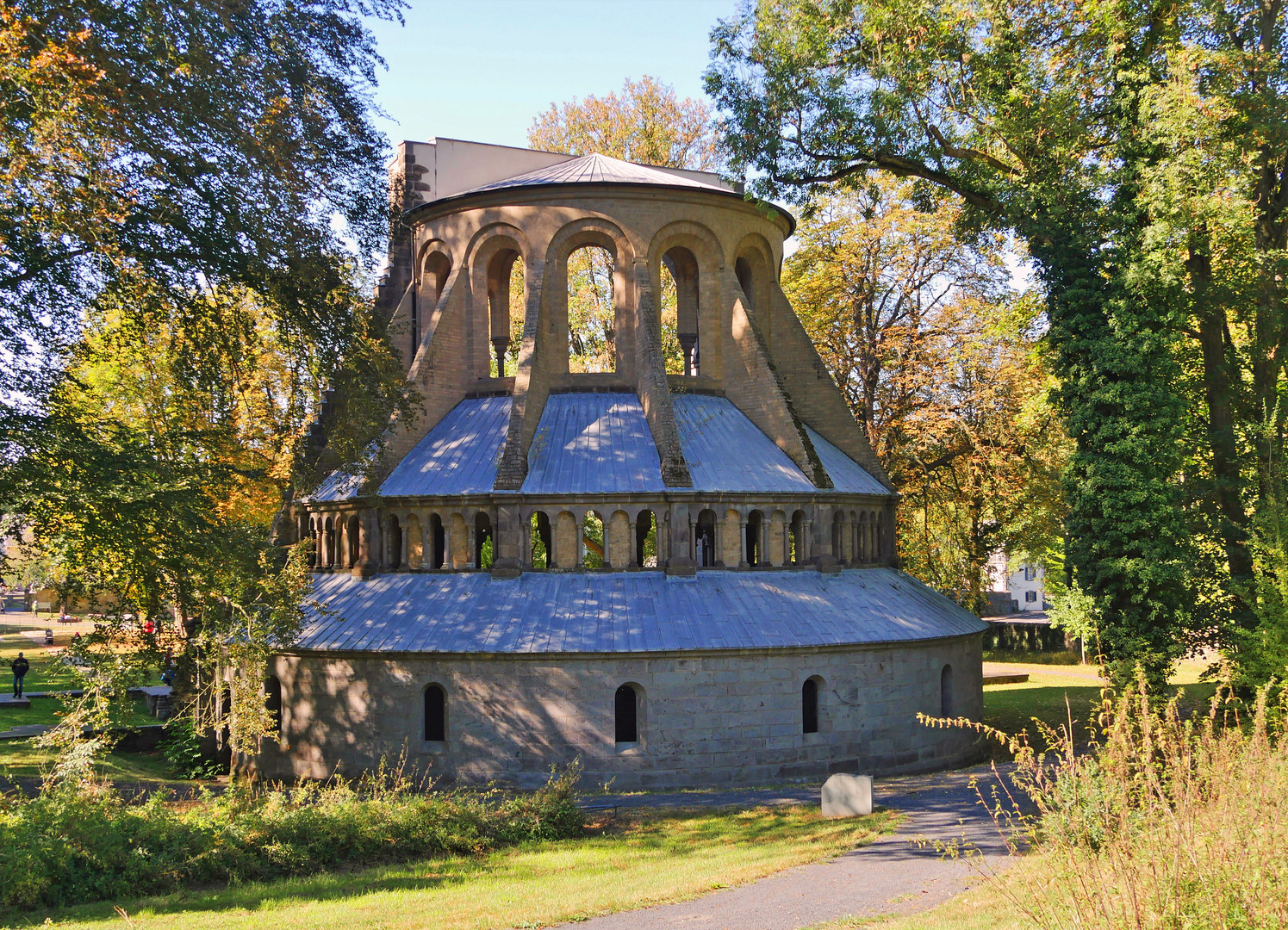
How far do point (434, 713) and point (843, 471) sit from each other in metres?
12.7

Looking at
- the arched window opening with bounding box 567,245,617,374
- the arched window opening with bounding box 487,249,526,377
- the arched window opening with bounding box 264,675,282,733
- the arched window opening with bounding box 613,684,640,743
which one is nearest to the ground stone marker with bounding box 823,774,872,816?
the arched window opening with bounding box 613,684,640,743

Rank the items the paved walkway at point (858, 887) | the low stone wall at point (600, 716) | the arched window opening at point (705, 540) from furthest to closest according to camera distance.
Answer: the arched window opening at point (705, 540)
the low stone wall at point (600, 716)
the paved walkway at point (858, 887)

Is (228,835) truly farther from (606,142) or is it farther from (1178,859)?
(606,142)

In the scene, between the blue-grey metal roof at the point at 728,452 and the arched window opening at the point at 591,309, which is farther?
the arched window opening at the point at 591,309

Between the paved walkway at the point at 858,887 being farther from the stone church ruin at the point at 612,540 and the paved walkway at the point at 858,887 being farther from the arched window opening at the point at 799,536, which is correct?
the arched window opening at the point at 799,536

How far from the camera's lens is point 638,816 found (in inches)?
709

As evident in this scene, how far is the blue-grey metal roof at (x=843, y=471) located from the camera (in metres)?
26.3

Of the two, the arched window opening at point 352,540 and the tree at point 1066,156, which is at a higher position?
the tree at point 1066,156

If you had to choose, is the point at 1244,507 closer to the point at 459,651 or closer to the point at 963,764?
the point at 963,764

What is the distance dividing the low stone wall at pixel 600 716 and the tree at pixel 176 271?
2.35m

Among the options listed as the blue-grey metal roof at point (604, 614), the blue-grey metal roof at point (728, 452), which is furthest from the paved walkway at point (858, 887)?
the blue-grey metal roof at point (728, 452)

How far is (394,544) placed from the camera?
24828mm

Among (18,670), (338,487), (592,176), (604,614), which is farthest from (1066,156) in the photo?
(18,670)

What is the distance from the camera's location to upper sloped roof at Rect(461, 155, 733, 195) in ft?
88.0
